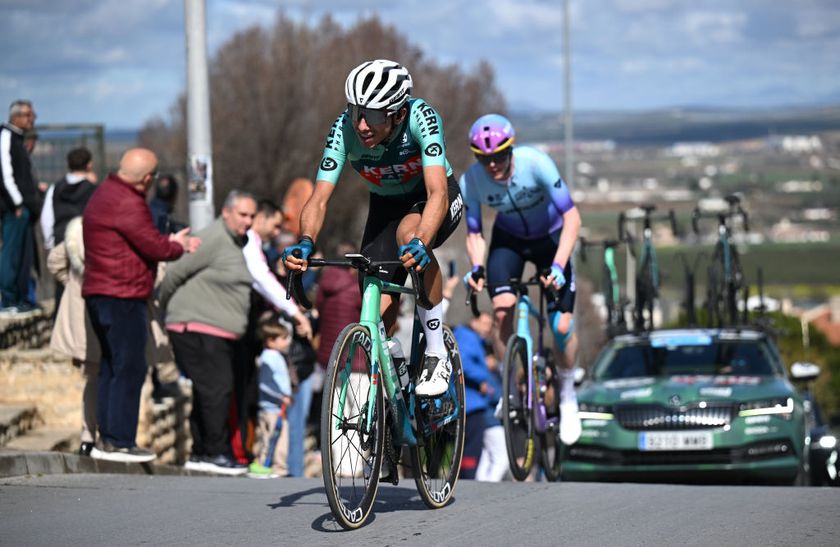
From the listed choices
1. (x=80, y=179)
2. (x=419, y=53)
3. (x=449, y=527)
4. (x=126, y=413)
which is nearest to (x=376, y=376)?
(x=449, y=527)

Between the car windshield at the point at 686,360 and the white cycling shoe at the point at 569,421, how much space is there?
1667 mm

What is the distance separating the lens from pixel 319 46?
5675cm

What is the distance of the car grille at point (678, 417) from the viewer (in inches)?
447

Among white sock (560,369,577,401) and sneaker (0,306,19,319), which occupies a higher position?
sneaker (0,306,19,319)

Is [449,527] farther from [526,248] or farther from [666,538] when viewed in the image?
[526,248]

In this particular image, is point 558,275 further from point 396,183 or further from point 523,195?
point 396,183

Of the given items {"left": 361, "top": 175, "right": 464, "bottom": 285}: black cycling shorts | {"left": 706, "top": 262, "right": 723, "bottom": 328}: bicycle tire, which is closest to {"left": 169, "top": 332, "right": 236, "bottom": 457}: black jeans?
{"left": 361, "top": 175, "right": 464, "bottom": 285}: black cycling shorts

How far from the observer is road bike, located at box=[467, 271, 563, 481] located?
1012 cm

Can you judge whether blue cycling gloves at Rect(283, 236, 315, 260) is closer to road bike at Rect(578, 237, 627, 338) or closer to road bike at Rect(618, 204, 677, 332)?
road bike at Rect(618, 204, 677, 332)

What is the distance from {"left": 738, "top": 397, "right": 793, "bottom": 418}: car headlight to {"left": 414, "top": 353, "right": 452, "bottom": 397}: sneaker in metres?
4.39

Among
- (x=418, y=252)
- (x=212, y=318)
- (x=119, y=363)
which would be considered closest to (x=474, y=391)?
(x=212, y=318)

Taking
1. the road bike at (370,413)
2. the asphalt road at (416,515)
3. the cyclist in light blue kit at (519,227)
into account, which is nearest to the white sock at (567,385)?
the cyclist in light blue kit at (519,227)

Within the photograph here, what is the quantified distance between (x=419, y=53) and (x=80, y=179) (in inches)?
2035

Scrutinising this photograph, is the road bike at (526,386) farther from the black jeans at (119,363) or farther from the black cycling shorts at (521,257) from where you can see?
the black jeans at (119,363)
